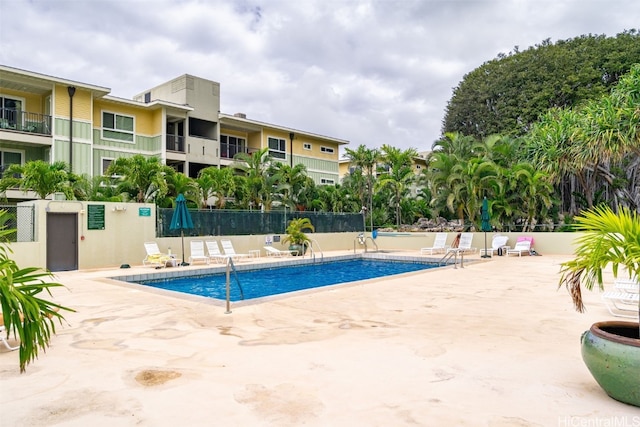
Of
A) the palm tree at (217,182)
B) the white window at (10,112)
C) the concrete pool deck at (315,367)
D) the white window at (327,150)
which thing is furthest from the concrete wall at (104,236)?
the white window at (327,150)

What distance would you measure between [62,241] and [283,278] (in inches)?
277

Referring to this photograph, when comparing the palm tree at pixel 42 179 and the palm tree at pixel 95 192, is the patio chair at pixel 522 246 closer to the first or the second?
the palm tree at pixel 95 192

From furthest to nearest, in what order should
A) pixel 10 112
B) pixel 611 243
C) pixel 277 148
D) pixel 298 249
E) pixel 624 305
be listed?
pixel 277 148, pixel 10 112, pixel 298 249, pixel 624 305, pixel 611 243

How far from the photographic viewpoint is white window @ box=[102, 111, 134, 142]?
Answer: 22.5 meters

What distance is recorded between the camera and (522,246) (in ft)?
63.5

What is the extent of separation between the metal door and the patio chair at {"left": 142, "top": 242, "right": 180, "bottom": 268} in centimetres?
217

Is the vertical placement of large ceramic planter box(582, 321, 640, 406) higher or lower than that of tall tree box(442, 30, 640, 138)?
lower

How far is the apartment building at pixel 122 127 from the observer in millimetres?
20031

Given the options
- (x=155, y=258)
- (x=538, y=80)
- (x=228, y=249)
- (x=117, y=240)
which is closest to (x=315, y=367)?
(x=155, y=258)

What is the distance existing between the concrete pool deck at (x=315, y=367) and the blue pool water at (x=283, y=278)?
3.54 meters

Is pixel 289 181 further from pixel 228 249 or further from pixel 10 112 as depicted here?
pixel 10 112

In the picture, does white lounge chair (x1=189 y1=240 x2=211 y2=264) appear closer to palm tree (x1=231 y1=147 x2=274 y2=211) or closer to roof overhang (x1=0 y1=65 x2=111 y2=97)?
palm tree (x1=231 y1=147 x2=274 y2=211)

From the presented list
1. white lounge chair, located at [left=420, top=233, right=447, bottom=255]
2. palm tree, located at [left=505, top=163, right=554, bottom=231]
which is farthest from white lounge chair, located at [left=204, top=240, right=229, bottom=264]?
palm tree, located at [left=505, top=163, right=554, bottom=231]

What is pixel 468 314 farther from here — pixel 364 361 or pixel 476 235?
pixel 476 235
